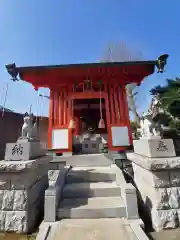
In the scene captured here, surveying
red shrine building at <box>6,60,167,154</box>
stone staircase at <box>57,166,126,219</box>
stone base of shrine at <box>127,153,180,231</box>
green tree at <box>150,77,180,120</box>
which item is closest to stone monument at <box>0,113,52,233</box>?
stone staircase at <box>57,166,126,219</box>

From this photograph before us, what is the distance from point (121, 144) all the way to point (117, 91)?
2.91 m

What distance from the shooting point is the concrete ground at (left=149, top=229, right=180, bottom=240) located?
305cm

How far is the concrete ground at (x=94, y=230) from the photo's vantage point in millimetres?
2896

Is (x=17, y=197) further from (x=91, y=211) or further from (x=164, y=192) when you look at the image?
(x=164, y=192)

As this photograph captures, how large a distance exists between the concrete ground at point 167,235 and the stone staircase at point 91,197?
721 mm

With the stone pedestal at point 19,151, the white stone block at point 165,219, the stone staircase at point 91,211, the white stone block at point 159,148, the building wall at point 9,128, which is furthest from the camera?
the building wall at point 9,128

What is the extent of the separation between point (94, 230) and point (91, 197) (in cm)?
118

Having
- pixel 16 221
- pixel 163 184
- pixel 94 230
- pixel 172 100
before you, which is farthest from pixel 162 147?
pixel 172 100

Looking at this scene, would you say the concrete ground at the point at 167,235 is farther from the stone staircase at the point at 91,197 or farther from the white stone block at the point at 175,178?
the white stone block at the point at 175,178

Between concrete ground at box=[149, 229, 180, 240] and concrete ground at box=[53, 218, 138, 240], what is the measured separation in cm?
57

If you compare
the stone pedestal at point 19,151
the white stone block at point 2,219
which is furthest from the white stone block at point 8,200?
the stone pedestal at point 19,151

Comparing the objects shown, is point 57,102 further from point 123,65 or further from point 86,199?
point 86,199

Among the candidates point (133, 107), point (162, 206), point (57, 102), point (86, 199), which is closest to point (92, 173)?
point (86, 199)

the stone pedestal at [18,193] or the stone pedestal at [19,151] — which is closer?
Result: the stone pedestal at [18,193]
